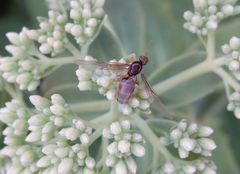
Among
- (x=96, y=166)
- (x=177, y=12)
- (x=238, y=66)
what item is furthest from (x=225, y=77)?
(x=177, y=12)

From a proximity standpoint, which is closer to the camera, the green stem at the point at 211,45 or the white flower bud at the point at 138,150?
the white flower bud at the point at 138,150

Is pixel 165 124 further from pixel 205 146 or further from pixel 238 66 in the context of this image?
pixel 238 66

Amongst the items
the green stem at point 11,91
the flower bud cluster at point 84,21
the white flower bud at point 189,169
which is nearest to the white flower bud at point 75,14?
the flower bud cluster at point 84,21

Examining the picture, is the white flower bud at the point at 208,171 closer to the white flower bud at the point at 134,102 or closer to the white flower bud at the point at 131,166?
the white flower bud at the point at 131,166

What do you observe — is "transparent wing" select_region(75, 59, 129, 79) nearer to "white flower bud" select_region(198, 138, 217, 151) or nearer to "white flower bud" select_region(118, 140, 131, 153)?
"white flower bud" select_region(118, 140, 131, 153)

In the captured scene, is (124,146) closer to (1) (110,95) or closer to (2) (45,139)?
(1) (110,95)

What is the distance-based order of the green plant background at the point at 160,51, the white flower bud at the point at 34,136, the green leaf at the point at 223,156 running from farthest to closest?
the green leaf at the point at 223,156, the green plant background at the point at 160,51, the white flower bud at the point at 34,136
